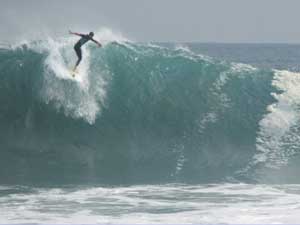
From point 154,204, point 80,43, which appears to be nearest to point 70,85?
point 80,43

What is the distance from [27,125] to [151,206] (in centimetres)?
575

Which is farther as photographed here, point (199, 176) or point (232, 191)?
point (199, 176)

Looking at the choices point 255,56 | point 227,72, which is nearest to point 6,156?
point 227,72

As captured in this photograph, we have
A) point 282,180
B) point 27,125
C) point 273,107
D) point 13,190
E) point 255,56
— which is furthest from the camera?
point 255,56

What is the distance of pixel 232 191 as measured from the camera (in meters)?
19.2

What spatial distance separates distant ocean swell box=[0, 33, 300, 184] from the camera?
825 inches

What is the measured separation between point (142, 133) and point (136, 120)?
0.55 meters

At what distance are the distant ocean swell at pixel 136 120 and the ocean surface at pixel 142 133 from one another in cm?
3

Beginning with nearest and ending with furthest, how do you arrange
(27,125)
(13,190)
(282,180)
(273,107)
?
(13,190) → (282,180) → (27,125) → (273,107)

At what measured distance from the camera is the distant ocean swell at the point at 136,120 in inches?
825

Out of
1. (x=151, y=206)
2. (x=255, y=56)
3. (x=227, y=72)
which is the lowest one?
(x=151, y=206)

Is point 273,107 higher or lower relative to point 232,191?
higher

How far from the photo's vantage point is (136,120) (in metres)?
22.8

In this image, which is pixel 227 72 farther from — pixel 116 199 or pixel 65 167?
pixel 116 199
